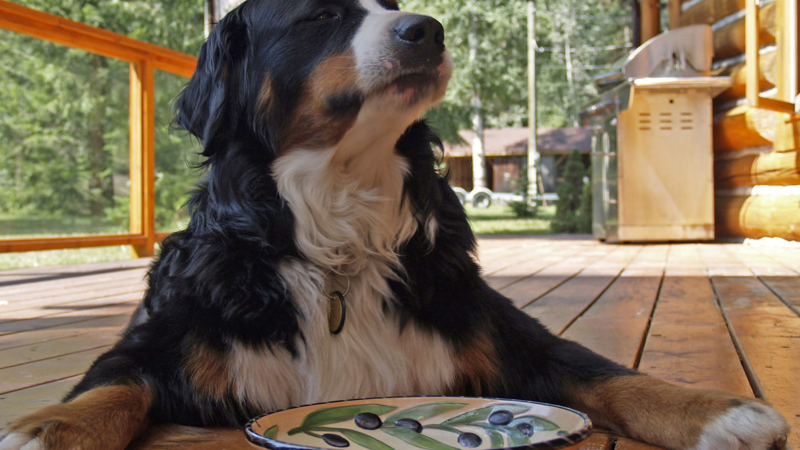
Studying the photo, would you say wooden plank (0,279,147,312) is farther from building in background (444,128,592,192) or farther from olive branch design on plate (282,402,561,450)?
building in background (444,128,592,192)

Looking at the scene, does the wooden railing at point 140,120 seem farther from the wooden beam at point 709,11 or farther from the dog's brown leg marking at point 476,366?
the wooden beam at point 709,11

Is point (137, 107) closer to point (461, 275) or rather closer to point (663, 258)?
point (663, 258)

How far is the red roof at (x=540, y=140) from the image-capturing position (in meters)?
36.0

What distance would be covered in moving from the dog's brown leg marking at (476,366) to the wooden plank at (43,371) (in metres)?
1.25

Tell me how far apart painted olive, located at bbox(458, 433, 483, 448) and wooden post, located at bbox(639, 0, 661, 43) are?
351 inches

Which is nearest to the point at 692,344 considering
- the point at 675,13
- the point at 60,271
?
the point at 60,271

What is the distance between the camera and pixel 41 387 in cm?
214

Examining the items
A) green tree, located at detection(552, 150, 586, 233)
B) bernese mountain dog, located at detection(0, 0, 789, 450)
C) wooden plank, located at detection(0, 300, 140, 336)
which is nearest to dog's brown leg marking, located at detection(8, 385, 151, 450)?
bernese mountain dog, located at detection(0, 0, 789, 450)

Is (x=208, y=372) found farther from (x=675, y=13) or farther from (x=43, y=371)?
(x=675, y=13)

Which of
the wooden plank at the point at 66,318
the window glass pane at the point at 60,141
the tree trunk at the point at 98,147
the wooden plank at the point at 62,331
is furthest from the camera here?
the tree trunk at the point at 98,147

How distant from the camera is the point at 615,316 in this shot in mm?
3271

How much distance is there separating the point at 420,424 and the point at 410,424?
0.02 m

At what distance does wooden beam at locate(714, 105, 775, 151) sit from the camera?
682 centimetres

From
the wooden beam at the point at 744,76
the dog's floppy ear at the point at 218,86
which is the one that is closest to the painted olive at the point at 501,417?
the dog's floppy ear at the point at 218,86
